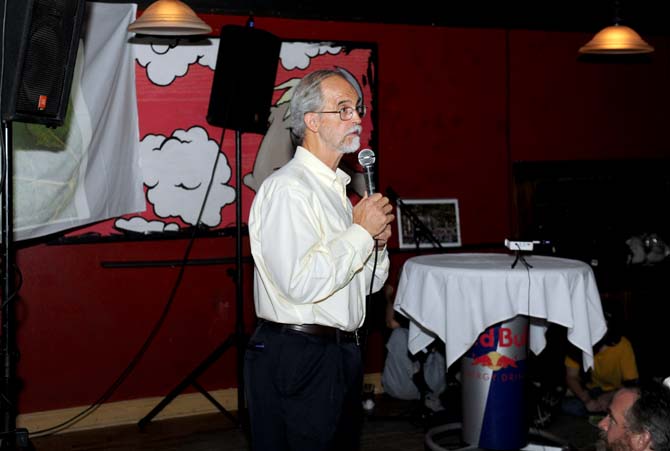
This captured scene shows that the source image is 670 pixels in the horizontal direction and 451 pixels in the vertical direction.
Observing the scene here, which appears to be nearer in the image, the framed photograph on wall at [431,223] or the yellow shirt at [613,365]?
the yellow shirt at [613,365]

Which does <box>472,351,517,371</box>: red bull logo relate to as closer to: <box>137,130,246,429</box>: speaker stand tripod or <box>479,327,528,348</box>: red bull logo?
<box>479,327,528,348</box>: red bull logo

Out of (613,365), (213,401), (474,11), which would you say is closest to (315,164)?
(213,401)

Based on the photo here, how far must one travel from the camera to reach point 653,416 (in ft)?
7.83

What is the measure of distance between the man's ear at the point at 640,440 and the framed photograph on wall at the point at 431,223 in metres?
3.31

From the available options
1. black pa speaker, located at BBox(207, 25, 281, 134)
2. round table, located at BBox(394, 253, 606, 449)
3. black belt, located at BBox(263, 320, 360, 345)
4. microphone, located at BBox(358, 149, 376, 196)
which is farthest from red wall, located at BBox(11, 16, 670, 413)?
black belt, located at BBox(263, 320, 360, 345)

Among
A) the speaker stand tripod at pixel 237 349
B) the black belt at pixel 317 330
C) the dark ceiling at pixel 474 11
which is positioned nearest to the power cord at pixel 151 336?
the speaker stand tripod at pixel 237 349

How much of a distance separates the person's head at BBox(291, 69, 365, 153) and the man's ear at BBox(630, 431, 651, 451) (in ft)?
3.74

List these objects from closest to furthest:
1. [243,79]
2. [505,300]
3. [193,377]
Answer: [505,300]
[243,79]
[193,377]

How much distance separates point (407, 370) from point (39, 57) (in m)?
3.00

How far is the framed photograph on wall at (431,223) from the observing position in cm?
577

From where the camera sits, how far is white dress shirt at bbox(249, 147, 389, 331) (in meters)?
2.47

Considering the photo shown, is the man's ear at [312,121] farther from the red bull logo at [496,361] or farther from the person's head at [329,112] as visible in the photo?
the red bull logo at [496,361]

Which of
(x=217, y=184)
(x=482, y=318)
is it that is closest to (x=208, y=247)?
(x=217, y=184)

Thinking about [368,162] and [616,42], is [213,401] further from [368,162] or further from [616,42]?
[616,42]
